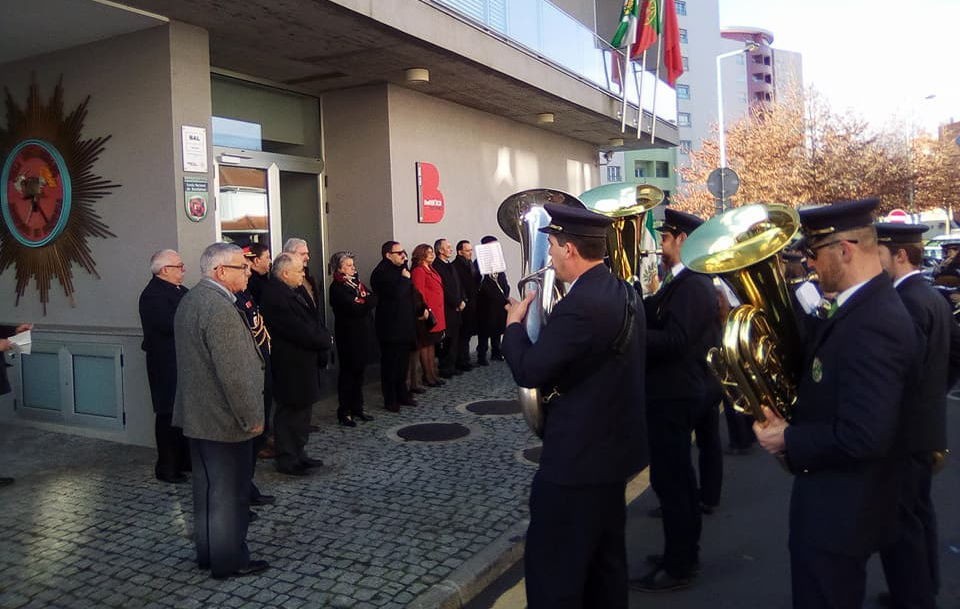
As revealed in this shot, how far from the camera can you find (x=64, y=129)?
7.70 metres

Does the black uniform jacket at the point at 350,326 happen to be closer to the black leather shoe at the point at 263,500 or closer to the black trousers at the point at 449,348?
the black leather shoe at the point at 263,500

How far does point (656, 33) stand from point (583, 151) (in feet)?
9.77

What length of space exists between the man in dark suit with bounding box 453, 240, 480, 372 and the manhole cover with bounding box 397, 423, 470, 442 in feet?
9.77

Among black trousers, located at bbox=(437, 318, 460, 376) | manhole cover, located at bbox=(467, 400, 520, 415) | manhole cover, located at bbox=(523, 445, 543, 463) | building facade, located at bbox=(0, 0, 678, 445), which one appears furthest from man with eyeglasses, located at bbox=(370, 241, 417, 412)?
manhole cover, located at bbox=(523, 445, 543, 463)

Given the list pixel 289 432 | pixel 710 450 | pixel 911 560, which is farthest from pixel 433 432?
pixel 911 560

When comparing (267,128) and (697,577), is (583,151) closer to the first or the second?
(267,128)

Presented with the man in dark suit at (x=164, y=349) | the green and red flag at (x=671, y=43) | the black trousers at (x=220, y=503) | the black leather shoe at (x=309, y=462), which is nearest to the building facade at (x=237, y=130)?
the man in dark suit at (x=164, y=349)

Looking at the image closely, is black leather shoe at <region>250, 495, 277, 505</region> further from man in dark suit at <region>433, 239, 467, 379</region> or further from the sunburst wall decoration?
man in dark suit at <region>433, 239, 467, 379</region>

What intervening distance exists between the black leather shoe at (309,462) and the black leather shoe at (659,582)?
3103 mm

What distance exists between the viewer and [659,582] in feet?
14.0

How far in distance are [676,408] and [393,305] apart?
488 centimetres

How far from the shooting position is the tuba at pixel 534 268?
10.2 feet

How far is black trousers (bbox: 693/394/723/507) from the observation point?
196 inches

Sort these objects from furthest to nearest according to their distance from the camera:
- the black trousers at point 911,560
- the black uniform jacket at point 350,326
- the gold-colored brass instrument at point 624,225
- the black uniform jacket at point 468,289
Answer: the black uniform jacket at point 468,289 → the black uniform jacket at point 350,326 → the gold-colored brass instrument at point 624,225 → the black trousers at point 911,560
